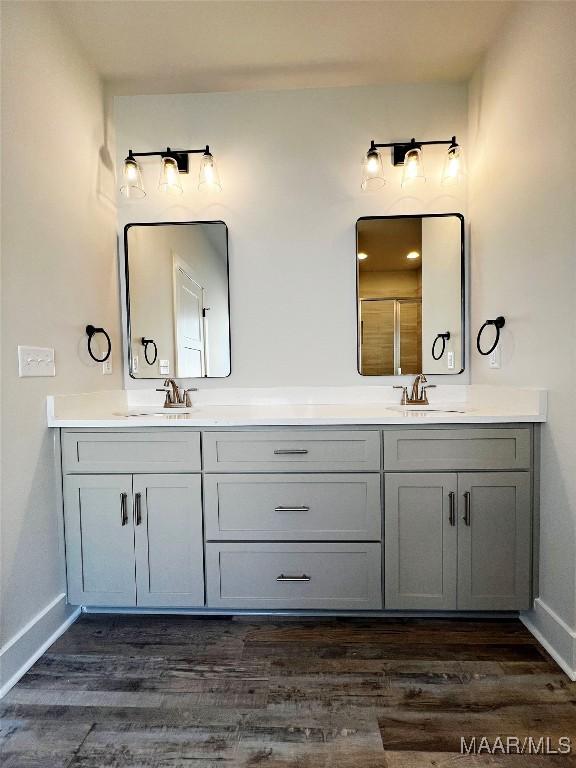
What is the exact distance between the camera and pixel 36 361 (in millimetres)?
1606

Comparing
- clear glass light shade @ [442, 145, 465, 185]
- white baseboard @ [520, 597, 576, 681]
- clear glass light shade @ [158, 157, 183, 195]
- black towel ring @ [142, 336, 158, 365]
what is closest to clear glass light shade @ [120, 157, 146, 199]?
clear glass light shade @ [158, 157, 183, 195]

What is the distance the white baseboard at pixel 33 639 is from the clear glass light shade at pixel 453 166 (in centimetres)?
270

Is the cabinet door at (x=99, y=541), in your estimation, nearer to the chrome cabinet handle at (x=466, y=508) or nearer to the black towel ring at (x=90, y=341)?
the black towel ring at (x=90, y=341)

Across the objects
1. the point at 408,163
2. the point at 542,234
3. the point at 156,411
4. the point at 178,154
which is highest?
the point at 178,154

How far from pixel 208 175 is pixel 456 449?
1.84 metres

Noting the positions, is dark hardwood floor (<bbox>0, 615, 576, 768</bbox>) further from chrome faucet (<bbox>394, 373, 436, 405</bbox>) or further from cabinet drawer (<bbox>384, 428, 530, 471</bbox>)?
chrome faucet (<bbox>394, 373, 436, 405</bbox>)

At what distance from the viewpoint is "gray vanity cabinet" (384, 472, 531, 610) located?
164 centimetres

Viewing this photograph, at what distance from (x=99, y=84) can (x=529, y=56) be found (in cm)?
202

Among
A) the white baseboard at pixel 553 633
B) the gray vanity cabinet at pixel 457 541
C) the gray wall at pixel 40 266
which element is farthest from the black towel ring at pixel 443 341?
the gray wall at pixel 40 266

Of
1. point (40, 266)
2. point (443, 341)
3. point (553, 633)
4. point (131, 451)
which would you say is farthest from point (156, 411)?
point (553, 633)

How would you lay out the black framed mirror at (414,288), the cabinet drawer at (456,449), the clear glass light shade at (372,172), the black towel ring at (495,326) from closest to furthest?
the cabinet drawer at (456,449)
the black towel ring at (495,326)
the clear glass light shade at (372,172)
the black framed mirror at (414,288)

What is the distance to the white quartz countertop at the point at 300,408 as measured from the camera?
166 cm

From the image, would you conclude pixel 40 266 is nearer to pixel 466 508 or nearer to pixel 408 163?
pixel 408 163

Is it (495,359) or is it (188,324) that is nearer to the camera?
(495,359)
